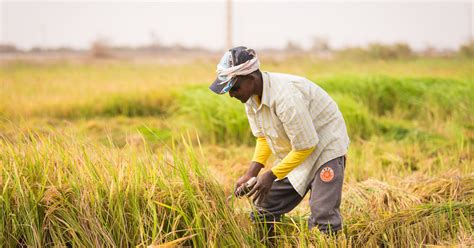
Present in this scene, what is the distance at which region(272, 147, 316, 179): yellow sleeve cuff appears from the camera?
9.09ft

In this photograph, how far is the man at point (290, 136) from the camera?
2.68 meters

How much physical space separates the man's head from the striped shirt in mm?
64

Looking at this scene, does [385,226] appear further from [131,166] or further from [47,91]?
[47,91]

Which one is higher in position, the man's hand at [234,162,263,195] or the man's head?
the man's head

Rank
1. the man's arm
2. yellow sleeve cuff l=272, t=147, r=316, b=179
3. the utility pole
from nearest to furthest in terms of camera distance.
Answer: yellow sleeve cuff l=272, t=147, r=316, b=179 < the man's arm < the utility pole

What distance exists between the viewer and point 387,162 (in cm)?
521

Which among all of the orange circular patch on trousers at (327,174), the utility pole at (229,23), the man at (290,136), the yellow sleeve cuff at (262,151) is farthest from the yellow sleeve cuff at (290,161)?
the utility pole at (229,23)

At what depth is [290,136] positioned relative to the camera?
107 inches

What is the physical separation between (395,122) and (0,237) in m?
5.54

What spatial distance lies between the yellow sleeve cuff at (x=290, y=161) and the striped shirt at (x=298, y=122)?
0.04m

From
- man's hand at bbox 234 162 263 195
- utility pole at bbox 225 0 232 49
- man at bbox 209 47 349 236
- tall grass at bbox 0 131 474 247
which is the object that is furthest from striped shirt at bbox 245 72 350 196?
utility pole at bbox 225 0 232 49

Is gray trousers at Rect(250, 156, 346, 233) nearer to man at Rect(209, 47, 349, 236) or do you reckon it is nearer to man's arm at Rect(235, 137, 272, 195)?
man at Rect(209, 47, 349, 236)

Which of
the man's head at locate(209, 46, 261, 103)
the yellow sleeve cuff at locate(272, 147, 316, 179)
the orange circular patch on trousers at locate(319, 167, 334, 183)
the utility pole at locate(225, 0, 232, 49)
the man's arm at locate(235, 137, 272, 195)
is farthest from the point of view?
the utility pole at locate(225, 0, 232, 49)

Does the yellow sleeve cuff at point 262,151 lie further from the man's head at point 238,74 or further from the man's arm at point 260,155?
the man's head at point 238,74
